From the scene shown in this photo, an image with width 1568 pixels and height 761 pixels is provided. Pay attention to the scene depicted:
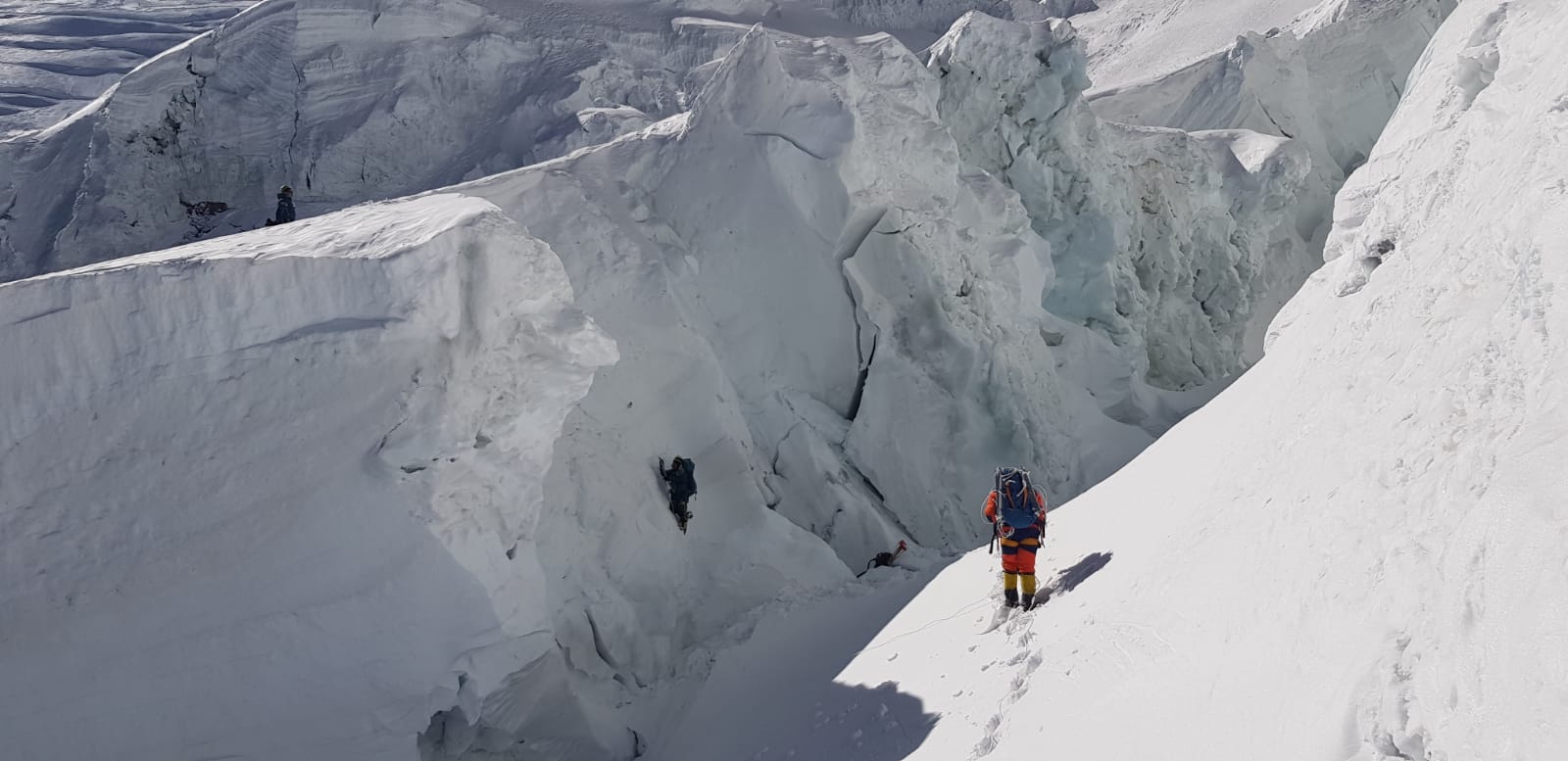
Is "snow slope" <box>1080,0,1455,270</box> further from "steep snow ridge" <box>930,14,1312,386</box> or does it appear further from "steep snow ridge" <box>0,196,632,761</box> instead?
"steep snow ridge" <box>0,196,632,761</box>

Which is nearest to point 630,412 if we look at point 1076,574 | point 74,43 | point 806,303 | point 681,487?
point 681,487

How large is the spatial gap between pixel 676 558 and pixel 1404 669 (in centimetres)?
708

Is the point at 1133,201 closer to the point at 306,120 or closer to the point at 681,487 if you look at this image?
the point at 681,487

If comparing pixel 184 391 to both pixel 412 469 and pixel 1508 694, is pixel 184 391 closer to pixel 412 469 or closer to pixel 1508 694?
pixel 412 469

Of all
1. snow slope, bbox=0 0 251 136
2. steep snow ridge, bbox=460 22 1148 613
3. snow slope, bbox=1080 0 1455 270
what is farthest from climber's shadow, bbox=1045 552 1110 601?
snow slope, bbox=0 0 251 136

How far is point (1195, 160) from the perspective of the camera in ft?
62.3

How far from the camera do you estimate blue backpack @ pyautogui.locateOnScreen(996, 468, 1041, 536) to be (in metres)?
6.52

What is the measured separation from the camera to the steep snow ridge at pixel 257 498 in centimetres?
614

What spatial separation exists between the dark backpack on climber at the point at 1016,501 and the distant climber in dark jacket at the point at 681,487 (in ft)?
12.4

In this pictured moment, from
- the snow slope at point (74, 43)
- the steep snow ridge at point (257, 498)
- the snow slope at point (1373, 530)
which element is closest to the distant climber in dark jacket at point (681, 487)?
the steep snow ridge at point (257, 498)

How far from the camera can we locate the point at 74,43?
20656 millimetres

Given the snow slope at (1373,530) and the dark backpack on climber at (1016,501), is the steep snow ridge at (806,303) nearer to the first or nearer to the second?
the dark backpack on climber at (1016,501)

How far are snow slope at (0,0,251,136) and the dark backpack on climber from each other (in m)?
17.3

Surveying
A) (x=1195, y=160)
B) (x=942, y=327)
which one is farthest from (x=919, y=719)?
(x=1195, y=160)
